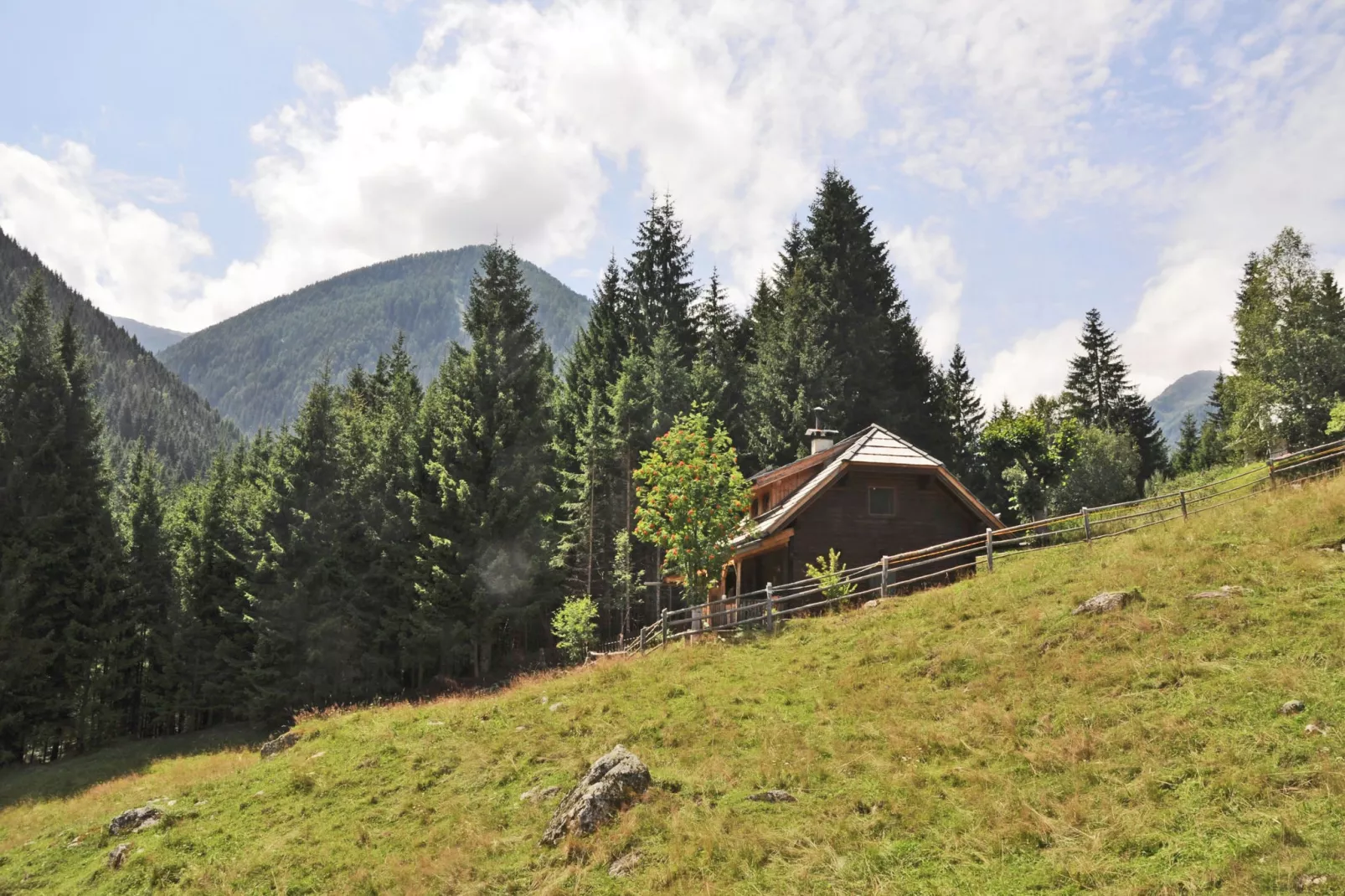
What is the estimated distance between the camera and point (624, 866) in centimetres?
1166

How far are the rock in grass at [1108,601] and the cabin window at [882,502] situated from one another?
1400 cm

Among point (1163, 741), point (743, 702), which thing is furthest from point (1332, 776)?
point (743, 702)

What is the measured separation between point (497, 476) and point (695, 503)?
1363 centimetres

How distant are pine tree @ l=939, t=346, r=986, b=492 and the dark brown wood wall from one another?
20732 millimetres

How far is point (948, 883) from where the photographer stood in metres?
9.37

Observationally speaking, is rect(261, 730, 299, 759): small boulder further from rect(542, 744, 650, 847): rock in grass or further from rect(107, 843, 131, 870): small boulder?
rect(542, 744, 650, 847): rock in grass

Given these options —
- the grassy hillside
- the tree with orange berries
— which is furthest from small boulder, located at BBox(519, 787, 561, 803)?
the tree with orange berries

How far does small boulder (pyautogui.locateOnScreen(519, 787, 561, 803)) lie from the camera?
14.4m

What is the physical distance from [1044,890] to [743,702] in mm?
9022

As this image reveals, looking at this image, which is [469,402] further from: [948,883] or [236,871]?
[948,883]

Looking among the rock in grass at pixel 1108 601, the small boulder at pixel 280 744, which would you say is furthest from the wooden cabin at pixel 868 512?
the small boulder at pixel 280 744

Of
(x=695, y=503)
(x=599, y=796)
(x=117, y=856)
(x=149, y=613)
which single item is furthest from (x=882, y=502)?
(x=149, y=613)

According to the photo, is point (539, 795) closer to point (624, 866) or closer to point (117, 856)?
point (624, 866)

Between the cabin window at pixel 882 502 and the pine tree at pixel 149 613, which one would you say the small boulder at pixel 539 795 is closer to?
the cabin window at pixel 882 502
